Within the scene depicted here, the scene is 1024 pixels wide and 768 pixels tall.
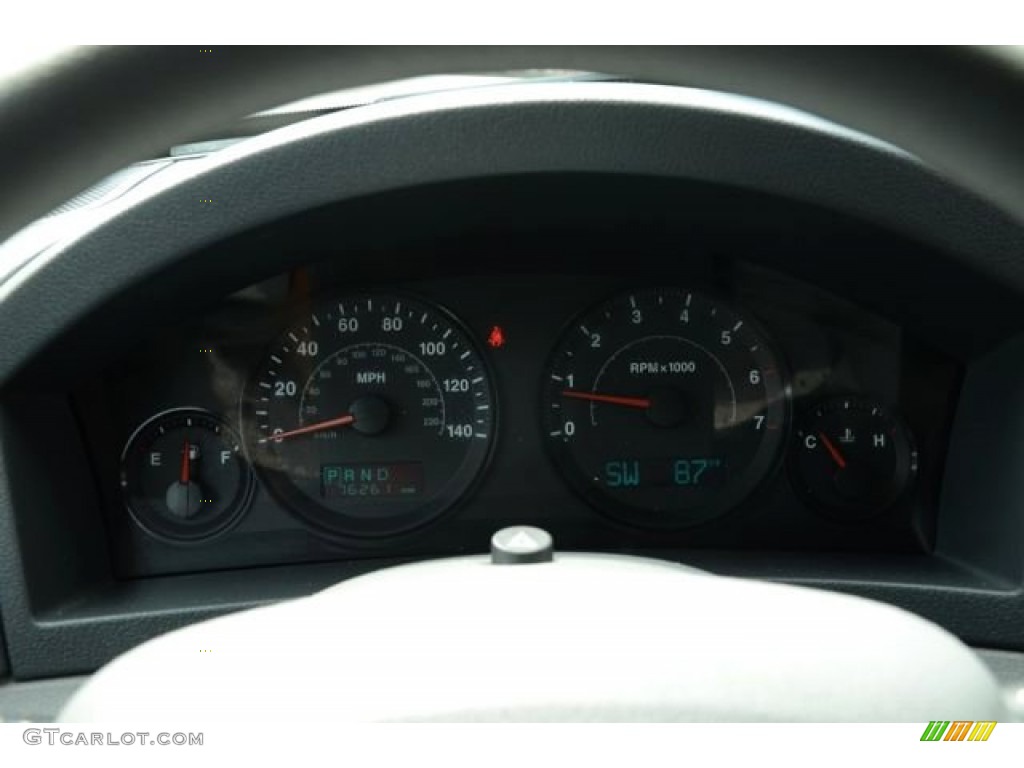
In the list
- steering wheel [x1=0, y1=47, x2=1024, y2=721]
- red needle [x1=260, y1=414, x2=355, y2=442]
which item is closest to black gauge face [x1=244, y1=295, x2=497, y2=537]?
red needle [x1=260, y1=414, x2=355, y2=442]

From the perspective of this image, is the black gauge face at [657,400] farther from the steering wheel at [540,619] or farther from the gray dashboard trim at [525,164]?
the steering wheel at [540,619]

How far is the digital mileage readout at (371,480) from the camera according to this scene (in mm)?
2969

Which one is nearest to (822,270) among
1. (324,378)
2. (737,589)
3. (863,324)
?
(863,324)

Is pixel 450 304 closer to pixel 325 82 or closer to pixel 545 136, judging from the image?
pixel 545 136

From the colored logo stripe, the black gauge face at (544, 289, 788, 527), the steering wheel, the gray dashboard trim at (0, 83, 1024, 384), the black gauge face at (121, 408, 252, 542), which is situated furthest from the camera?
the black gauge face at (544, 289, 788, 527)

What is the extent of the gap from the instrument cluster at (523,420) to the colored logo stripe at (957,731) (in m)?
1.51

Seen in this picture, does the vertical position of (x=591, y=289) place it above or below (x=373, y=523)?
above

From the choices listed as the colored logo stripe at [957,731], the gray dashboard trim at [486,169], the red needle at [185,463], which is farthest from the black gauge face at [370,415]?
the colored logo stripe at [957,731]

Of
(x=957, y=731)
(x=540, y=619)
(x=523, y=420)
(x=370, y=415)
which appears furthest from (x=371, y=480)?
(x=957, y=731)

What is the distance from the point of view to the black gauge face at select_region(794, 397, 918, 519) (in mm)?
2850

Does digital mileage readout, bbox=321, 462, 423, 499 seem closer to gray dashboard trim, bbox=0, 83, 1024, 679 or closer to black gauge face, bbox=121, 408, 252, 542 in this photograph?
black gauge face, bbox=121, 408, 252, 542

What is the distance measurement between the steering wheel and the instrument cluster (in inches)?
55.3

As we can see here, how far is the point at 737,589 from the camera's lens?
149 cm

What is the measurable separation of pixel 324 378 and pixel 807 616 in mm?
1709
